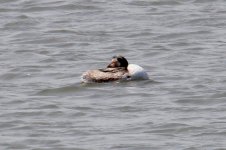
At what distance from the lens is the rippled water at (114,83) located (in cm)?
1386

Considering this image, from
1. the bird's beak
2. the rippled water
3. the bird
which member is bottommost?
the rippled water

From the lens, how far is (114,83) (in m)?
16.9

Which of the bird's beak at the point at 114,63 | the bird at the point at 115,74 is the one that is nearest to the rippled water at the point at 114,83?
the bird at the point at 115,74

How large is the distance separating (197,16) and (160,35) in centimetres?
166

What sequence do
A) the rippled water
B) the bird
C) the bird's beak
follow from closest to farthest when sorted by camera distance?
the rippled water, the bird, the bird's beak

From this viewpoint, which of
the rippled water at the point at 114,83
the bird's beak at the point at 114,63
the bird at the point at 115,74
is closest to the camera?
the rippled water at the point at 114,83

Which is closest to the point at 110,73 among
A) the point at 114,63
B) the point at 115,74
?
the point at 115,74

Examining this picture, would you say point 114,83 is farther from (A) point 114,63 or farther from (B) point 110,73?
(A) point 114,63

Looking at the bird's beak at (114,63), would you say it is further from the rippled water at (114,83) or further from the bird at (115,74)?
the rippled water at (114,83)

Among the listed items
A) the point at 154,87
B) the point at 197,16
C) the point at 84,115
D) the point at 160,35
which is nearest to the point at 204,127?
the point at 84,115

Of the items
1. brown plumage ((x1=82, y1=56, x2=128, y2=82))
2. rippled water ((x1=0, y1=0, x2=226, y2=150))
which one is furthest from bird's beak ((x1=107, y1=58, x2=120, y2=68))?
rippled water ((x1=0, y1=0, x2=226, y2=150))

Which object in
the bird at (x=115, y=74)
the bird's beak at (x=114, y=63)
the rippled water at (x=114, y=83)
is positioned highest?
the bird's beak at (x=114, y=63)

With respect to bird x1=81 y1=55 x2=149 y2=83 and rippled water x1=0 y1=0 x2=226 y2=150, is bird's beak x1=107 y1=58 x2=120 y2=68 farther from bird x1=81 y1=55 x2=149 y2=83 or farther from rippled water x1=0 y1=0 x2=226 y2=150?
rippled water x1=0 y1=0 x2=226 y2=150

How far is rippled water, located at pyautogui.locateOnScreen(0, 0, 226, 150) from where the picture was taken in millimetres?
13859
